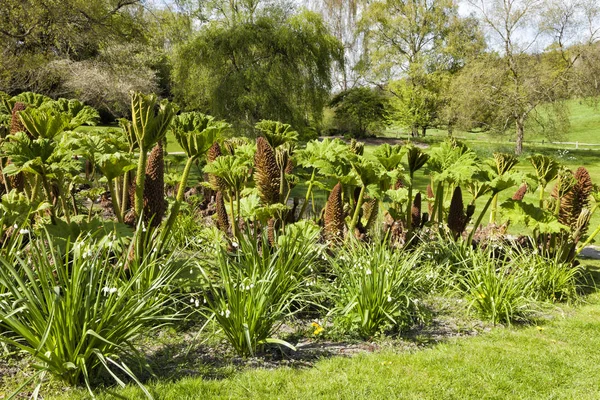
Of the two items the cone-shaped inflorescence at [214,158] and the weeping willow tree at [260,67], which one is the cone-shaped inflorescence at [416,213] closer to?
the cone-shaped inflorescence at [214,158]

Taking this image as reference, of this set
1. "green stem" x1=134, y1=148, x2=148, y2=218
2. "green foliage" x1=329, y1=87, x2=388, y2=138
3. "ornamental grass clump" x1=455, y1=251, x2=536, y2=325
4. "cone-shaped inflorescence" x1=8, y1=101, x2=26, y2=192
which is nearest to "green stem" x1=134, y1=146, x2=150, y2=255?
"green stem" x1=134, y1=148, x2=148, y2=218

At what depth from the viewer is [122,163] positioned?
3.18m

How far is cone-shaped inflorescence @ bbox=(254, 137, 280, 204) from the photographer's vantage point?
12.7ft

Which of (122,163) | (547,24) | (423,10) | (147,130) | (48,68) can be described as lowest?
(122,163)

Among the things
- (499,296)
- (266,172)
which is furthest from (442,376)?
(266,172)

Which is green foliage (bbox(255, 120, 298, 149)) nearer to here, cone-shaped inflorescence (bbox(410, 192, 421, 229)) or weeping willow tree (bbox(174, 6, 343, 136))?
cone-shaped inflorescence (bbox(410, 192, 421, 229))

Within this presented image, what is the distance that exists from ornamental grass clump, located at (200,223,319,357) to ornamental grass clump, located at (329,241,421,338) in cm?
31

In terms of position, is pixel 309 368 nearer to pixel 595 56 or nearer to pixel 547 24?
pixel 595 56

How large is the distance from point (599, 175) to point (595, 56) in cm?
804

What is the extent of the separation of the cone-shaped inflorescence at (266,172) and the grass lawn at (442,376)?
1515mm

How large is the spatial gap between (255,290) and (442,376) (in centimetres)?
134

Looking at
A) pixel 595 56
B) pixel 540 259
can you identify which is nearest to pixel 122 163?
pixel 540 259

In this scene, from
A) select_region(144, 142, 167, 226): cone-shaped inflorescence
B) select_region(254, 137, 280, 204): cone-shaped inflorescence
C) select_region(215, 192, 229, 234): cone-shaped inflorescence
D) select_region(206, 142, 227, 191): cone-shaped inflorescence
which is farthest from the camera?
select_region(215, 192, 229, 234): cone-shaped inflorescence

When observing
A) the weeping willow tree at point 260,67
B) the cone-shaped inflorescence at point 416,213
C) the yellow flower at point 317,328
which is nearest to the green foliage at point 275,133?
the cone-shaped inflorescence at point 416,213
